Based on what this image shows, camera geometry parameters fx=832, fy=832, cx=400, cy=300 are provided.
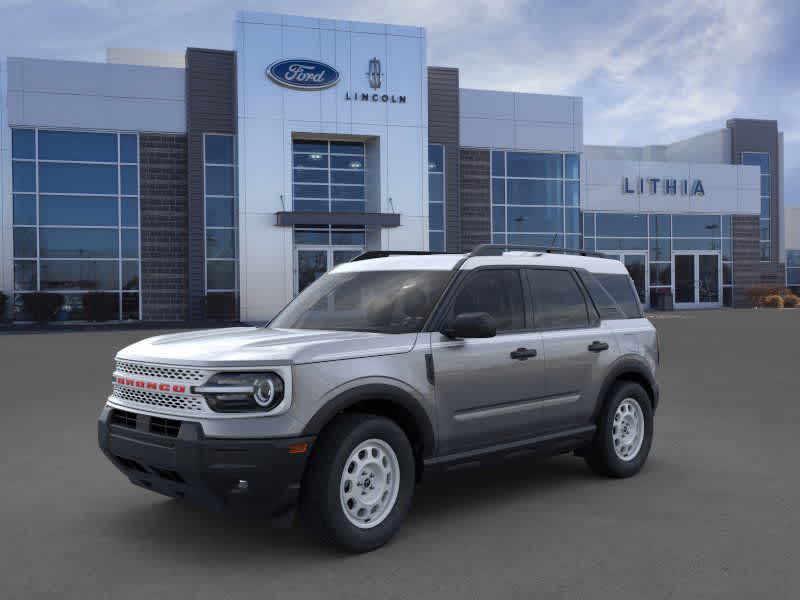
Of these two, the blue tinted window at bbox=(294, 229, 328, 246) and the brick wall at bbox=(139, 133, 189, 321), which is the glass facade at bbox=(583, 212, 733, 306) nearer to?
the blue tinted window at bbox=(294, 229, 328, 246)

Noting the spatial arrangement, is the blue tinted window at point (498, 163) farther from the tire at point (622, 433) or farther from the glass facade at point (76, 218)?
the tire at point (622, 433)

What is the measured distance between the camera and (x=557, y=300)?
6484mm

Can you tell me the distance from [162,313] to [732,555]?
29052 mm

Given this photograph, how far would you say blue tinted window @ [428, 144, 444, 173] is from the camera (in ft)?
115

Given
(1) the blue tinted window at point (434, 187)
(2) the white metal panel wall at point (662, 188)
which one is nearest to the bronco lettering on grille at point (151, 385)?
(1) the blue tinted window at point (434, 187)

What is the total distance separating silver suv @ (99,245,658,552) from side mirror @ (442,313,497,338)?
0.01m

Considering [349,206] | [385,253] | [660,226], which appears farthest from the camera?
[660,226]

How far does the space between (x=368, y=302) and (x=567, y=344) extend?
1.58 m

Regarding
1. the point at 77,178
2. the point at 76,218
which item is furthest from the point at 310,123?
the point at 76,218

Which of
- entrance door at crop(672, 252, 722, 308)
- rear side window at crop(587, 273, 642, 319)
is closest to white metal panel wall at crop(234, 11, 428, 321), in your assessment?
entrance door at crop(672, 252, 722, 308)

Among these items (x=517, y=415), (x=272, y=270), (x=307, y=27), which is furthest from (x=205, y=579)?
(x=307, y=27)

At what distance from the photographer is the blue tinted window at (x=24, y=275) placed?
99.1ft

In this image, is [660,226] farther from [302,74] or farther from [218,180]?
[218,180]

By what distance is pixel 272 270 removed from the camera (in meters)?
31.4
